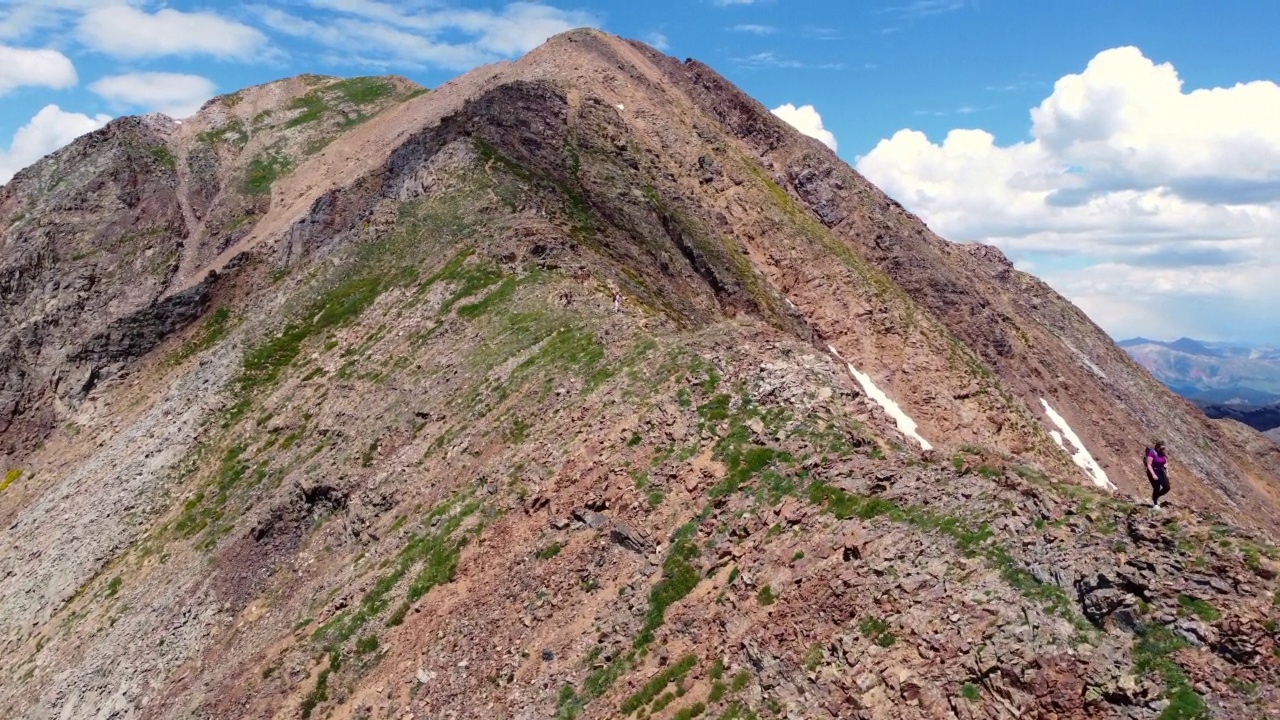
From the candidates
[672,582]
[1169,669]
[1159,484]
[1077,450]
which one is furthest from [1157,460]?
[1077,450]

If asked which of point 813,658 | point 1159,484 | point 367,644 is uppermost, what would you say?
point 1159,484

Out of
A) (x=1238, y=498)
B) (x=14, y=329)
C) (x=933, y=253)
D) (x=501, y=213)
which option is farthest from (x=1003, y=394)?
(x=14, y=329)

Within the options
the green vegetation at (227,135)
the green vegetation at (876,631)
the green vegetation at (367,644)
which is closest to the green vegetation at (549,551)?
the green vegetation at (367,644)

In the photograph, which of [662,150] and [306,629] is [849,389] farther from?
[662,150]

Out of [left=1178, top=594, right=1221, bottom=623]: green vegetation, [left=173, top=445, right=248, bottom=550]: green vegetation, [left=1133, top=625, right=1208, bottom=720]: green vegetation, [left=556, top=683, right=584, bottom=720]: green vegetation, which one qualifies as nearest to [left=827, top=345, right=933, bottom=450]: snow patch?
[left=556, top=683, right=584, bottom=720]: green vegetation

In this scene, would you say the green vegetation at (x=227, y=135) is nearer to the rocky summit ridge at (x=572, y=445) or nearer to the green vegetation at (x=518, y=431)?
the rocky summit ridge at (x=572, y=445)

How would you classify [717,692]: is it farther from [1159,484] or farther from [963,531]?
[1159,484]
